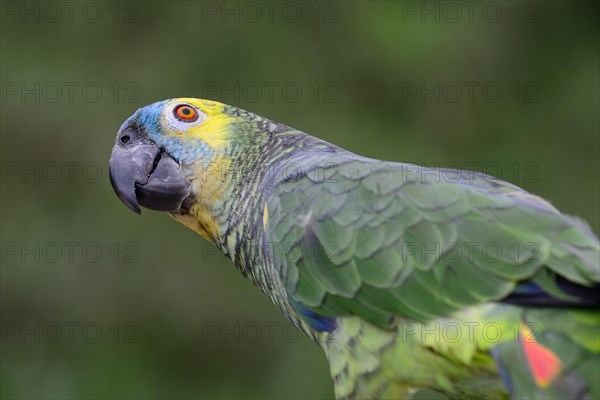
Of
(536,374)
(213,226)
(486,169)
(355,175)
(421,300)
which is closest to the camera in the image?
(536,374)

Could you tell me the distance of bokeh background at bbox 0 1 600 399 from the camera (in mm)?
5074

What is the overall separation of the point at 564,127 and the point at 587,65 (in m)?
0.45

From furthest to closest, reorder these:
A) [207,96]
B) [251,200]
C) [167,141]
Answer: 1. [207,96]
2. [167,141]
3. [251,200]

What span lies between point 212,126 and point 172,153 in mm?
169

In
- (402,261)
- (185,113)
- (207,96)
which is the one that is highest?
(185,113)

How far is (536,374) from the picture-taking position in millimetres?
1885

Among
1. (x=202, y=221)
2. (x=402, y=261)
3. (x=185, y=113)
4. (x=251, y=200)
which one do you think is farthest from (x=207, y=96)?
(x=402, y=261)

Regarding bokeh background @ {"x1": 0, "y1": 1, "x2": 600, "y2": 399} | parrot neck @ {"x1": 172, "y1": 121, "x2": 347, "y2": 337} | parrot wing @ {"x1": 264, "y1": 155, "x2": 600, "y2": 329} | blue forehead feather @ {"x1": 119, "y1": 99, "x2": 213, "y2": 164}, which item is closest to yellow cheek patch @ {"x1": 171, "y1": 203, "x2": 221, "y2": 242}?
parrot neck @ {"x1": 172, "y1": 121, "x2": 347, "y2": 337}

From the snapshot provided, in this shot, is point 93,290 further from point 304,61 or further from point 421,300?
point 421,300

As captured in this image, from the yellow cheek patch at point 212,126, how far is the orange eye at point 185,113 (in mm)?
27

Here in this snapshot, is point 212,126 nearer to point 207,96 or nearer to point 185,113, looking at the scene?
point 185,113

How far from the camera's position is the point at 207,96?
5.09 meters

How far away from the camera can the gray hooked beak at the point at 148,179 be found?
99.0 inches

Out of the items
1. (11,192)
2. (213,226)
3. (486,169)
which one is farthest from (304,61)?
(213,226)
